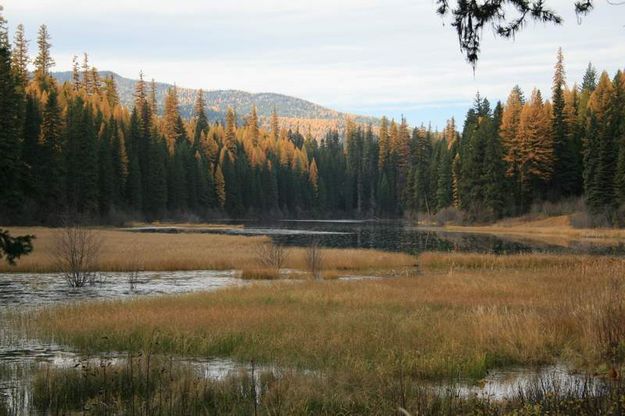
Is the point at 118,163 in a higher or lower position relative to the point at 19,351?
higher

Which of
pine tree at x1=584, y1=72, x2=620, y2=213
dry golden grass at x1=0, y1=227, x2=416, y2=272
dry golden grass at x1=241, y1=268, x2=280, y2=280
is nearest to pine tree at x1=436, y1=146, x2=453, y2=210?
pine tree at x1=584, y1=72, x2=620, y2=213

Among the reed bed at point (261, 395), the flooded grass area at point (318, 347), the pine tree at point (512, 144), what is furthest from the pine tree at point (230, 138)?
the reed bed at point (261, 395)

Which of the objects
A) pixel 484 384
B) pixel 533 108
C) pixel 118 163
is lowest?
pixel 484 384

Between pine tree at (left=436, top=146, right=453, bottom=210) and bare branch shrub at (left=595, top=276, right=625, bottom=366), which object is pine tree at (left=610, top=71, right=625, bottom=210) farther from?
bare branch shrub at (left=595, top=276, right=625, bottom=366)

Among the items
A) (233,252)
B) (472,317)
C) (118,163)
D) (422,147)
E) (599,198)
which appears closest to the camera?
(472,317)

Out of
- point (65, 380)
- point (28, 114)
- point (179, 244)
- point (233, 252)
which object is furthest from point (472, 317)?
point (28, 114)

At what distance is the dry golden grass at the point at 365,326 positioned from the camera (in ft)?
45.1

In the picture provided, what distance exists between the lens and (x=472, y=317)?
17828 millimetres

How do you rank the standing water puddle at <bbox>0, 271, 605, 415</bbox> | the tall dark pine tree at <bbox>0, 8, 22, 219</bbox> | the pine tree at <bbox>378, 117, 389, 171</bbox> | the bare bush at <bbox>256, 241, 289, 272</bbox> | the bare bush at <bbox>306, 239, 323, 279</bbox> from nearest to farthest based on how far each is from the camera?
the standing water puddle at <bbox>0, 271, 605, 415</bbox> < the bare bush at <bbox>306, 239, 323, 279</bbox> < the bare bush at <bbox>256, 241, 289, 272</bbox> < the tall dark pine tree at <bbox>0, 8, 22, 219</bbox> < the pine tree at <bbox>378, 117, 389, 171</bbox>

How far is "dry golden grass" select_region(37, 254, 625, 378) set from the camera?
45.1ft

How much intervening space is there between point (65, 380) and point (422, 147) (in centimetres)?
12269

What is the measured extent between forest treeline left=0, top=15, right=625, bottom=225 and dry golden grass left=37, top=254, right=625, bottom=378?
2054 centimetres

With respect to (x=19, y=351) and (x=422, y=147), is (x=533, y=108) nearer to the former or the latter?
(x=422, y=147)

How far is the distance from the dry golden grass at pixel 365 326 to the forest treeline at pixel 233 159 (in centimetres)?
2054
